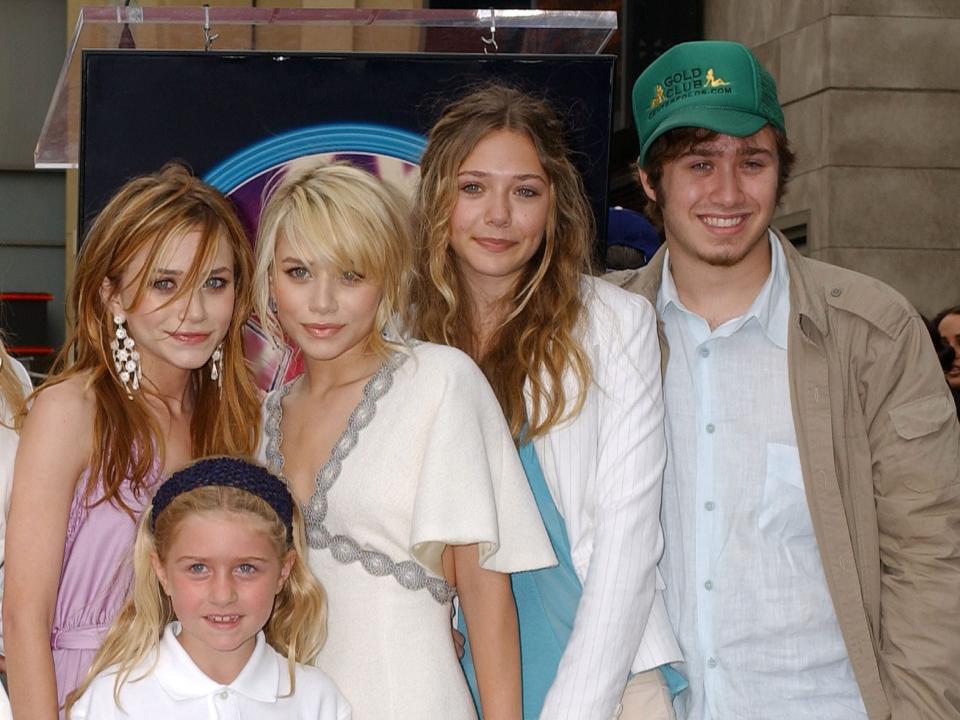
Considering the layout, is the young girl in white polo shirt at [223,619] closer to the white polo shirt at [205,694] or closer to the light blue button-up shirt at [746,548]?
the white polo shirt at [205,694]

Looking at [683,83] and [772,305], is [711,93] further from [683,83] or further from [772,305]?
[772,305]

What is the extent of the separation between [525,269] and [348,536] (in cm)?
75

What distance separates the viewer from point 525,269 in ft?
10.5

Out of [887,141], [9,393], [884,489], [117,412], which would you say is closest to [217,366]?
[117,412]

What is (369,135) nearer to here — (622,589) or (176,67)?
(176,67)

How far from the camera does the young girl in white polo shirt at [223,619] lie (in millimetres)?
2783

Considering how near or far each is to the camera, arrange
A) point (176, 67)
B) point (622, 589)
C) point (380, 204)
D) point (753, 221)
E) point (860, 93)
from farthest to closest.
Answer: point (860, 93)
point (176, 67)
point (753, 221)
point (380, 204)
point (622, 589)

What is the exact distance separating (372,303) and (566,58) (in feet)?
3.23

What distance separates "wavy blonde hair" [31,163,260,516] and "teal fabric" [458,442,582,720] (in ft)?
2.07

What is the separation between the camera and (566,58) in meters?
3.57

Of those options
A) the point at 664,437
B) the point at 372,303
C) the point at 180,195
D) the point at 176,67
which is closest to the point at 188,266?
the point at 180,195

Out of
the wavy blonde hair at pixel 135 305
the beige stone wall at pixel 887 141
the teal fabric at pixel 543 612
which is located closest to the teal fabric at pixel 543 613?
the teal fabric at pixel 543 612

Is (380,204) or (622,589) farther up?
(380,204)

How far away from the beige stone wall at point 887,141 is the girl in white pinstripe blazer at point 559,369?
4.94 meters
